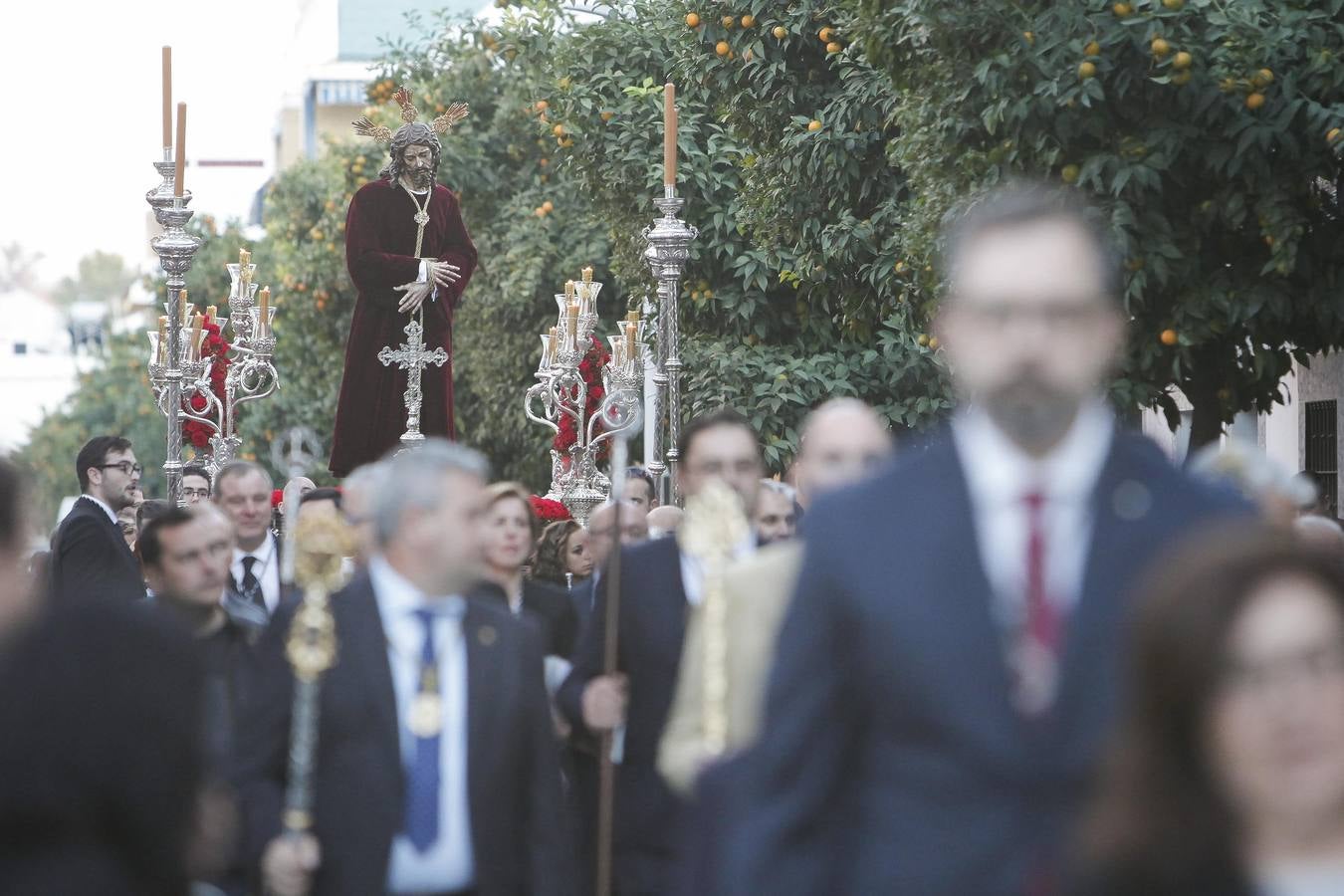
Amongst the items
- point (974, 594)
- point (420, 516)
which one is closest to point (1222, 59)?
point (420, 516)

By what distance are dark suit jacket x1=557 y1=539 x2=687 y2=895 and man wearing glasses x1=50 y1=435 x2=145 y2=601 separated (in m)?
3.71

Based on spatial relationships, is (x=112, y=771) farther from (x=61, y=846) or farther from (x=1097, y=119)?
(x=1097, y=119)

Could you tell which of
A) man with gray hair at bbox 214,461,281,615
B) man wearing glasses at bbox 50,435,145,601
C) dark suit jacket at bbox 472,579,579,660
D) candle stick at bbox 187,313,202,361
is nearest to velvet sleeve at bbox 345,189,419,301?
candle stick at bbox 187,313,202,361

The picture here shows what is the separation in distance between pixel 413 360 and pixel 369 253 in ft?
2.66

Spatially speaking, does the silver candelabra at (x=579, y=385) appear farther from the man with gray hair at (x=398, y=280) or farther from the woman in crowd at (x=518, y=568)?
the woman in crowd at (x=518, y=568)

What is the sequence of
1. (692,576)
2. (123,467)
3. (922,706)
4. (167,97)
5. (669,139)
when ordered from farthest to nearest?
1. (167,97)
2. (669,139)
3. (123,467)
4. (692,576)
5. (922,706)

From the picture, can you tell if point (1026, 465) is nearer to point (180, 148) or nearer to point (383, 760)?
point (383, 760)

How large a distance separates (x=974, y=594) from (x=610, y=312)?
29.6 metres

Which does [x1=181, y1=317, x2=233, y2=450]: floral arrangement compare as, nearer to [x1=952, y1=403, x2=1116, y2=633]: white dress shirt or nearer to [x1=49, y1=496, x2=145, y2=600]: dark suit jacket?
[x1=49, y1=496, x2=145, y2=600]: dark suit jacket

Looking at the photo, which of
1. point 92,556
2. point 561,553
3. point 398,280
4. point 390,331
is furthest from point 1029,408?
point 390,331

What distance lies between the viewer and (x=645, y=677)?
6469 millimetres

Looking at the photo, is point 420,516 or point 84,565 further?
point 84,565

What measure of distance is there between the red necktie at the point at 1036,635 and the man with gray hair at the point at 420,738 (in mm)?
2182

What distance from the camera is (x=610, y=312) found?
32688 mm
